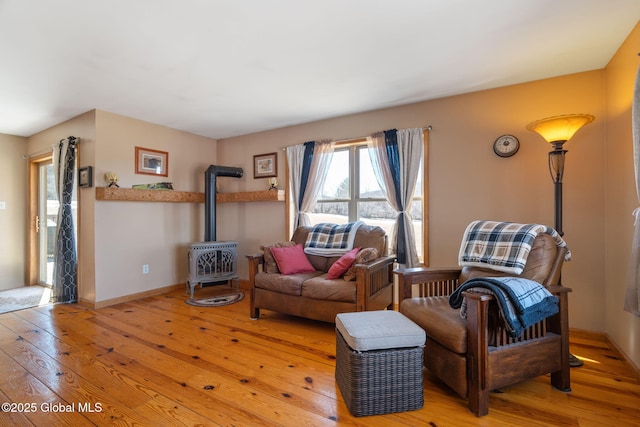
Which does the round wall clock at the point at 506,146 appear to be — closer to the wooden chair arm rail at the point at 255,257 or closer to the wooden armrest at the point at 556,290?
the wooden armrest at the point at 556,290

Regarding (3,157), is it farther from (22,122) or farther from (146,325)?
(146,325)

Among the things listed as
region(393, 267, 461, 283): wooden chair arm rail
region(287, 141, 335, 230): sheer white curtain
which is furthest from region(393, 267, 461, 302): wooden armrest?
region(287, 141, 335, 230): sheer white curtain

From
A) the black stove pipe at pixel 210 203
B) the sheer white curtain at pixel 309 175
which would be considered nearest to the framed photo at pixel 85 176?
the black stove pipe at pixel 210 203

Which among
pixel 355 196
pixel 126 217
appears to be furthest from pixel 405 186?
pixel 126 217

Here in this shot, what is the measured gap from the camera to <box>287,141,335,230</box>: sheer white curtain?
3.79m

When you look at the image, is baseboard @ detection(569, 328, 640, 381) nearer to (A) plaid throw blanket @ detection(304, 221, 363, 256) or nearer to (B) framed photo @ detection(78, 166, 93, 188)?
(A) plaid throw blanket @ detection(304, 221, 363, 256)

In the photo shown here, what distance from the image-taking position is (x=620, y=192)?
2234 mm

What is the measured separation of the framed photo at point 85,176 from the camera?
11.4ft

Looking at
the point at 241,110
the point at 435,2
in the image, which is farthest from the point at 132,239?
the point at 435,2

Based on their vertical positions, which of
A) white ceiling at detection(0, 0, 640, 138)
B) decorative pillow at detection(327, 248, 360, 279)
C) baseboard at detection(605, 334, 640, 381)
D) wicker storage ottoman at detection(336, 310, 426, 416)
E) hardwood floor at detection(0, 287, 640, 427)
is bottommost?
hardwood floor at detection(0, 287, 640, 427)

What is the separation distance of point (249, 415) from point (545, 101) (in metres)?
3.41

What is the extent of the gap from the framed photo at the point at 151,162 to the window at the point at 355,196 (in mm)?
2184

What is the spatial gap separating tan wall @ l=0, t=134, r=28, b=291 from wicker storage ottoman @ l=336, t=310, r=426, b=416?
558cm

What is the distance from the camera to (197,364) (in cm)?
217
